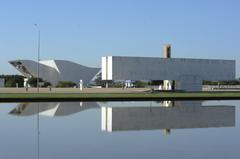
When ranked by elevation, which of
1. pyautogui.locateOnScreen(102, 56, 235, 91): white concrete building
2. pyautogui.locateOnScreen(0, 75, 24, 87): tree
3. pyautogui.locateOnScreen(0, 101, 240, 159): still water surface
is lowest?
pyautogui.locateOnScreen(0, 101, 240, 159): still water surface

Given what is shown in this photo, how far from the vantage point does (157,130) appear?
1520cm

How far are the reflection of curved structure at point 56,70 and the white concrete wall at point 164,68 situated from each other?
41.4m

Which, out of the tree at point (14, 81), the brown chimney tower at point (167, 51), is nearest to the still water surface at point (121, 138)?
the brown chimney tower at point (167, 51)

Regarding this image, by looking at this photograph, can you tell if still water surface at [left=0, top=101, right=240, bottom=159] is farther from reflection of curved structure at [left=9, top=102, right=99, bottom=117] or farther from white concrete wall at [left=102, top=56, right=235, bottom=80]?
white concrete wall at [left=102, top=56, right=235, bottom=80]

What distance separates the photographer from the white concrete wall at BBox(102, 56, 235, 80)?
67.5 metres

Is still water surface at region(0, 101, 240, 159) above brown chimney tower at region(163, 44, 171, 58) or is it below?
below

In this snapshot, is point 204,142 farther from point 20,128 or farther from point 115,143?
point 20,128

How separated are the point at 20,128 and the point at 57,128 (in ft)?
3.82

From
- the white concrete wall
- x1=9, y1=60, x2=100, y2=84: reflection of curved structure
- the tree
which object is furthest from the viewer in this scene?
x1=9, y1=60, x2=100, y2=84: reflection of curved structure

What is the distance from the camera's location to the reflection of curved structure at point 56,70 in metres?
108

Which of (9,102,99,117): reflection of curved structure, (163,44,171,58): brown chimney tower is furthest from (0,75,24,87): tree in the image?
(9,102,99,117): reflection of curved structure

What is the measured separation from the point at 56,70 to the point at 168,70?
157 feet

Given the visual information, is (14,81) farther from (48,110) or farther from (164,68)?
(48,110)

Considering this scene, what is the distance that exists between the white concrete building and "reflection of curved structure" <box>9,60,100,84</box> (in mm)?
41089
